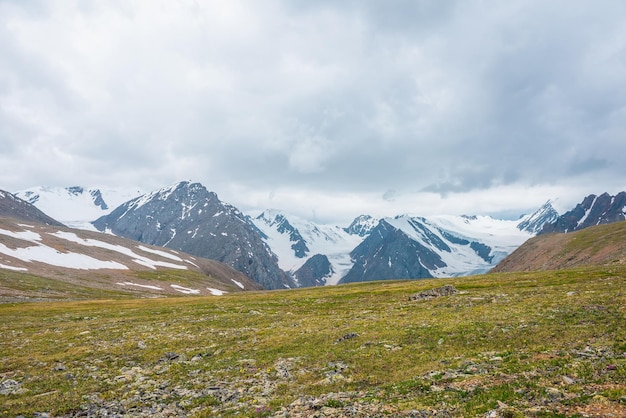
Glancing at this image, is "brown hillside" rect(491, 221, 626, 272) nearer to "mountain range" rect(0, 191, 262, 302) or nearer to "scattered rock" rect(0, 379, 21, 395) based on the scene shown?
"scattered rock" rect(0, 379, 21, 395)

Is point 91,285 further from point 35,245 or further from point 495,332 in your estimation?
point 495,332

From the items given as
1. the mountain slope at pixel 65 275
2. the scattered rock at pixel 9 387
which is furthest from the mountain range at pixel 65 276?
the scattered rock at pixel 9 387

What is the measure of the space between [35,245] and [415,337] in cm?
20913

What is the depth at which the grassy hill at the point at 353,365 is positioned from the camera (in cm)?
1658

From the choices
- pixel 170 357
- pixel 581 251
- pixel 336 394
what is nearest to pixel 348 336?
pixel 336 394

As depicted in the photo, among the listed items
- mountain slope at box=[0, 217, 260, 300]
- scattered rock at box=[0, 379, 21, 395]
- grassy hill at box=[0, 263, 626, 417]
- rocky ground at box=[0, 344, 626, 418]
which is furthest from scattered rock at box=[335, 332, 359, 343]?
mountain slope at box=[0, 217, 260, 300]

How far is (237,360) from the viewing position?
27.9 meters

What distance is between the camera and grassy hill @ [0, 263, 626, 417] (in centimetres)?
1658

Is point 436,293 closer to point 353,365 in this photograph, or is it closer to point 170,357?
point 353,365

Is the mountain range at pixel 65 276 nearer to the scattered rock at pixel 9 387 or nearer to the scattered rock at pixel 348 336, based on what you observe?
the scattered rock at pixel 9 387

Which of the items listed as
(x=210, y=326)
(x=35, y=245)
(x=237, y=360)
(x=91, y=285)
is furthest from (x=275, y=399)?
(x=35, y=245)

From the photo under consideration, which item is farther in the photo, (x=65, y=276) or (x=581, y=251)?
Answer: (x=65, y=276)

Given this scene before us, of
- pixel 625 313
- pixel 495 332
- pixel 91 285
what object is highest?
pixel 625 313

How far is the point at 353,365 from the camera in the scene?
2412 cm
